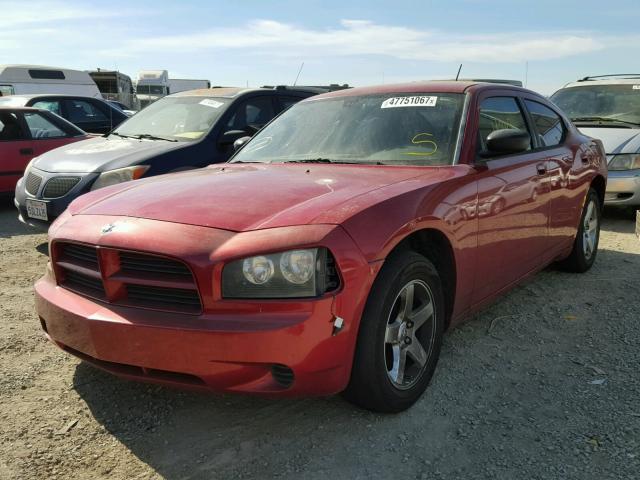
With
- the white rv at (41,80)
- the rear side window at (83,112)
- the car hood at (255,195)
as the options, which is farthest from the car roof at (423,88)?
the white rv at (41,80)

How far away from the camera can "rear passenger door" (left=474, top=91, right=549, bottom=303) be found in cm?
338

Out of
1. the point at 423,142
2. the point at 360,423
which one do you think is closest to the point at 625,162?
the point at 423,142

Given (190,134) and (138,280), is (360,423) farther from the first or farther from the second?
(190,134)

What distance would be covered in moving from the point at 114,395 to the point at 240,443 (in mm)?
807

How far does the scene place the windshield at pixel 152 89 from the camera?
29.5 metres

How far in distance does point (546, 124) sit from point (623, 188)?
122 inches

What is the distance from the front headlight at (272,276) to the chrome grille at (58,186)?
3876 millimetres

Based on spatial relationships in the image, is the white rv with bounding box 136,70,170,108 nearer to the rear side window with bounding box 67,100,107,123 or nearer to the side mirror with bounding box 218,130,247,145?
the rear side window with bounding box 67,100,107,123

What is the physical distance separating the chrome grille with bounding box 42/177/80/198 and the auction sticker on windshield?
10.8 feet

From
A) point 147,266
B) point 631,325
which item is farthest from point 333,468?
point 631,325

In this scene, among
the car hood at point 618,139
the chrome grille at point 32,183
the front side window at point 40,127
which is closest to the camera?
the chrome grille at point 32,183

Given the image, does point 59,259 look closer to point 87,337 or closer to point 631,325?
point 87,337

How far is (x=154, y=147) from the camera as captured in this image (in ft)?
19.4

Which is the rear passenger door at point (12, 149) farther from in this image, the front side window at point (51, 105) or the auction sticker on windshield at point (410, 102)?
the auction sticker on windshield at point (410, 102)
